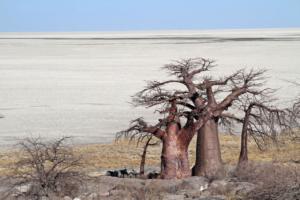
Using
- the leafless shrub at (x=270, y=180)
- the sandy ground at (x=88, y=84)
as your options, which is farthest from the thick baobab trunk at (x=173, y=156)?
the sandy ground at (x=88, y=84)

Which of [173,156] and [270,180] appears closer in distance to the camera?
[270,180]

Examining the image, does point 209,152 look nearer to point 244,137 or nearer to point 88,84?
point 244,137

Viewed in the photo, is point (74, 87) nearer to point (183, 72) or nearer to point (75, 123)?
point (75, 123)

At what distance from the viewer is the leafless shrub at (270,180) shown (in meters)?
9.78

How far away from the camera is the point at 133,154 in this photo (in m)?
A: 19.4

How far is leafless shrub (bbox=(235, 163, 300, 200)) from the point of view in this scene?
32.1 ft

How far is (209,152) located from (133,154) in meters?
7.55

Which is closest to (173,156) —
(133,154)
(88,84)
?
(133,154)

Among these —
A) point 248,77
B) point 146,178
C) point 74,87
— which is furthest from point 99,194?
point 74,87

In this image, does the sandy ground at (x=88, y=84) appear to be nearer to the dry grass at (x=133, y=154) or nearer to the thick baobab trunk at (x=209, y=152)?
the dry grass at (x=133, y=154)

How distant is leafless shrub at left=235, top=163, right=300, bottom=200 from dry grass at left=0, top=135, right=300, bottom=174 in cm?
370

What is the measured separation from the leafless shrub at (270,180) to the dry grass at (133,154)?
3695 mm

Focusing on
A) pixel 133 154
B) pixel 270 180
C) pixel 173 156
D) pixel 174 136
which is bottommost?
pixel 270 180

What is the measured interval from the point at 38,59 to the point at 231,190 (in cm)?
5636
